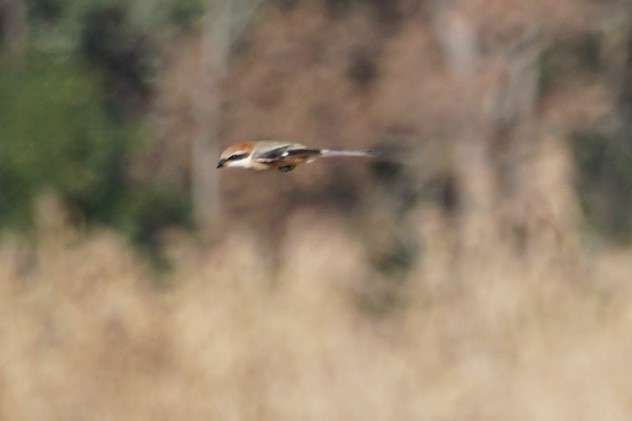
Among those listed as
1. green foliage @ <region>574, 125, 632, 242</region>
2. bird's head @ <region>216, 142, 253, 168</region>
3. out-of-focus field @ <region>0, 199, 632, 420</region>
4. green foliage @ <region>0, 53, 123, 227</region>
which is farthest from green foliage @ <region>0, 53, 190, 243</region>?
bird's head @ <region>216, 142, 253, 168</region>

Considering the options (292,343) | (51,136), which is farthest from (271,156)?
(51,136)

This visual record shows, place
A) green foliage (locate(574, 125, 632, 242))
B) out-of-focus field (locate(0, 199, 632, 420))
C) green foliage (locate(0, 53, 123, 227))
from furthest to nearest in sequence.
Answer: green foliage (locate(574, 125, 632, 242))
green foliage (locate(0, 53, 123, 227))
out-of-focus field (locate(0, 199, 632, 420))

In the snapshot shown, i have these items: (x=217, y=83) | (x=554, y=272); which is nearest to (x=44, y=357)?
(x=554, y=272)

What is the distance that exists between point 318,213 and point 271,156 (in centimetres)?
1092

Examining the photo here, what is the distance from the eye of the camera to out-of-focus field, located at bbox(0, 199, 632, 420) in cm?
→ 607

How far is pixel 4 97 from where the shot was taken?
43.8ft

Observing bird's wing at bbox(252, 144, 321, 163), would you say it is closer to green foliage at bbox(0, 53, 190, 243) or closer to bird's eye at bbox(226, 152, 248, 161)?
bird's eye at bbox(226, 152, 248, 161)

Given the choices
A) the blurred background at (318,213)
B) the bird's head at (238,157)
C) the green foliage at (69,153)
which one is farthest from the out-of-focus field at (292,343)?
the green foliage at (69,153)

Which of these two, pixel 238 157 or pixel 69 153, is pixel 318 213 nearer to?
pixel 69 153

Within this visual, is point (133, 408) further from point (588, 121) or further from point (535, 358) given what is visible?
point (588, 121)

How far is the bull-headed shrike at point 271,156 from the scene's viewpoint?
8.79 ft

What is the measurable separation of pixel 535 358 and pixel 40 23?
9022 mm

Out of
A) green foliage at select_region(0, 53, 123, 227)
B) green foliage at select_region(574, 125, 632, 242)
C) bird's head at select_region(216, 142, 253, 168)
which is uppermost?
bird's head at select_region(216, 142, 253, 168)

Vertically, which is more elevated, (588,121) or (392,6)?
(392,6)
